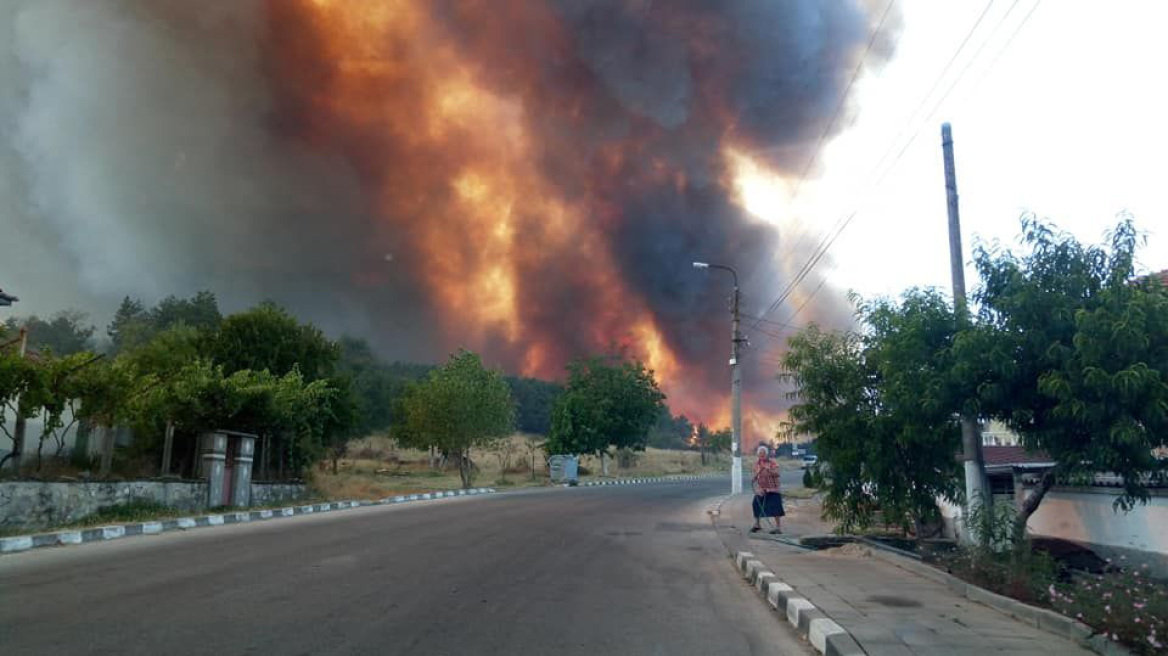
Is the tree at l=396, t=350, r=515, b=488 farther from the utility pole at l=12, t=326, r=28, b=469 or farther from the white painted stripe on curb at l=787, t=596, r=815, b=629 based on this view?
the white painted stripe on curb at l=787, t=596, r=815, b=629

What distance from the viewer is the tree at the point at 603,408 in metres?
53.2

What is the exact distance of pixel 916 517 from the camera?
12.5m

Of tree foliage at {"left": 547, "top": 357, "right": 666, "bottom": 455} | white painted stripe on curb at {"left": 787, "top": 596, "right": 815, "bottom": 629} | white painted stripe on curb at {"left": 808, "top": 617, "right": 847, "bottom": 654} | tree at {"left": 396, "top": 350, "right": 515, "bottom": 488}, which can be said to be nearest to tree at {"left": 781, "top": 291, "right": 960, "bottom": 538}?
white painted stripe on curb at {"left": 787, "top": 596, "right": 815, "bottom": 629}

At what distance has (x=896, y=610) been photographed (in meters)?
7.54

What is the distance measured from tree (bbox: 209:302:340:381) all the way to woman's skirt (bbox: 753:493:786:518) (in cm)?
1664

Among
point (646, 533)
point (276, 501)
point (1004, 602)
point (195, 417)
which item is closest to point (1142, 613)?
point (1004, 602)

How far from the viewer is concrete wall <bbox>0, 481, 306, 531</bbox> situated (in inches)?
533

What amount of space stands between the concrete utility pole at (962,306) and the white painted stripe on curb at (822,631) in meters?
4.04

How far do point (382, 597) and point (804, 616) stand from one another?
4202mm

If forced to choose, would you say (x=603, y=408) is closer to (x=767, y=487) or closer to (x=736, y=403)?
(x=736, y=403)

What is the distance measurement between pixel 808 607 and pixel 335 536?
943 cm

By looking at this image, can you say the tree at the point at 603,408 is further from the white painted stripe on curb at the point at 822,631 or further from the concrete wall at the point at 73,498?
the white painted stripe on curb at the point at 822,631

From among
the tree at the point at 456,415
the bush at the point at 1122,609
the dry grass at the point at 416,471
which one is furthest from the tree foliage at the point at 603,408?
the bush at the point at 1122,609

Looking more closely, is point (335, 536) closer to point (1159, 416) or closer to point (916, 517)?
point (916, 517)
